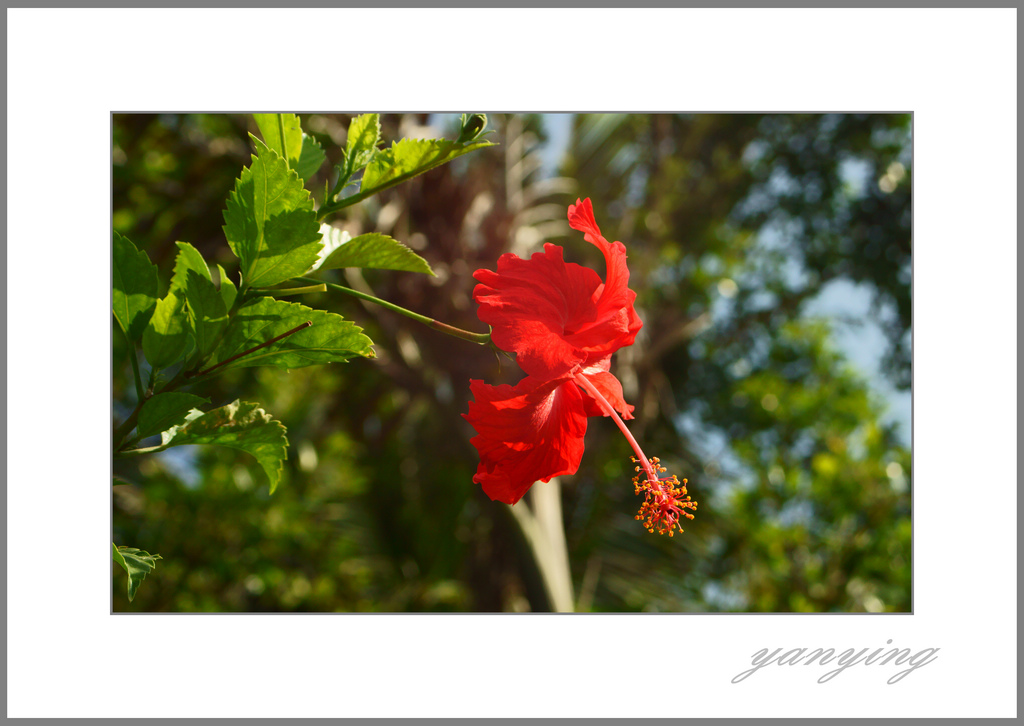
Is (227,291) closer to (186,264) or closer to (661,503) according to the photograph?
(186,264)

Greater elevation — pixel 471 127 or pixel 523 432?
pixel 471 127

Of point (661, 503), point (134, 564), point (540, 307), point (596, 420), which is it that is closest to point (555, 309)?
point (540, 307)

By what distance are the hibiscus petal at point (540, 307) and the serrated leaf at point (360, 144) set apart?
0.40 feet

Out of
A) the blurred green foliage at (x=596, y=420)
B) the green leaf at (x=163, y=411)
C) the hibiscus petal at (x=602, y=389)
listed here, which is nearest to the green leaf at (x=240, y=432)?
the green leaf at (x=163, y=411)

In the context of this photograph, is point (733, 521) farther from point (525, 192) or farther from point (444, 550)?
point (525, 192)

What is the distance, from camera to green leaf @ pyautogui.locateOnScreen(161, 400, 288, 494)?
55cm

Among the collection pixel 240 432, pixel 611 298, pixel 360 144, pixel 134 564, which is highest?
pixel 360 144

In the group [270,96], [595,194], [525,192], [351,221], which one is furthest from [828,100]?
[595,194]

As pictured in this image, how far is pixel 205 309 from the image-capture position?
0.52m

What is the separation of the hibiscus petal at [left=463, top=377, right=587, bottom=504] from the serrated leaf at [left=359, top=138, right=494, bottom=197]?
0.16 meters

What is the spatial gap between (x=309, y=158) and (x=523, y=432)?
0.96 feet

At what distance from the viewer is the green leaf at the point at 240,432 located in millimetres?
552

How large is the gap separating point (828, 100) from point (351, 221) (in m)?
1.40

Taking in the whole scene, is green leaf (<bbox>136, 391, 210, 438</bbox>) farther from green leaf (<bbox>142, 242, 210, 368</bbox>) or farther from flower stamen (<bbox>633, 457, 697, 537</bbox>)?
flower stamen (<bbox>633, 457, 697, 537</bbox>)
